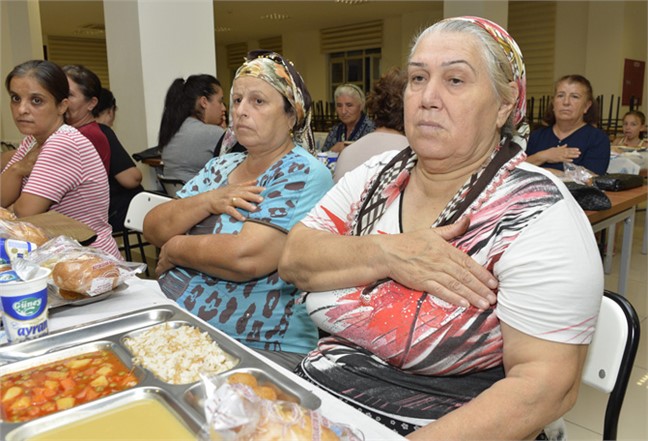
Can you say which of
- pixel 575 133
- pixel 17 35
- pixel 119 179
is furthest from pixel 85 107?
pixel 17 35

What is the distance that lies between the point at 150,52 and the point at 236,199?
121 inches

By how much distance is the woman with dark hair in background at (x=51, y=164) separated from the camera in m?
2.21

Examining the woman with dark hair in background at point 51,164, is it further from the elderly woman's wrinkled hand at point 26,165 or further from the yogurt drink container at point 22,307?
the yogurt drink container at point 22,307

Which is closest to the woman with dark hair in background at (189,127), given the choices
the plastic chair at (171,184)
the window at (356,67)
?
the plastic chair at (171,184)

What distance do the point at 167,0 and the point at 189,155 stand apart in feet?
4.68

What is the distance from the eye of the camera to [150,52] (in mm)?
4301

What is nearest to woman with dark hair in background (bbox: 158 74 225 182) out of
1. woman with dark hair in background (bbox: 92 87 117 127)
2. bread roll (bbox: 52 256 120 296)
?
woman with dark hair in background (bbox: 92 87 117 127)

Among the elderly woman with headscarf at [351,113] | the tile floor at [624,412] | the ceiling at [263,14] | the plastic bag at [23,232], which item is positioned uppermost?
the ceiling at [263,14]

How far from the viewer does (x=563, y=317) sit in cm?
98

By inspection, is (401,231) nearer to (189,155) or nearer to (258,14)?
(189,155)

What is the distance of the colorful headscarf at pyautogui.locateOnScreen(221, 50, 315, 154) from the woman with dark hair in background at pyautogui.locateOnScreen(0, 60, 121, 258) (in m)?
0.81

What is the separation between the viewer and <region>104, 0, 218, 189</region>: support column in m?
4.27

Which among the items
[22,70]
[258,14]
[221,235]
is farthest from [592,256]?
[258,14]

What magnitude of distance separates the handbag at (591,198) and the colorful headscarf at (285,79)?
63.4 inches
